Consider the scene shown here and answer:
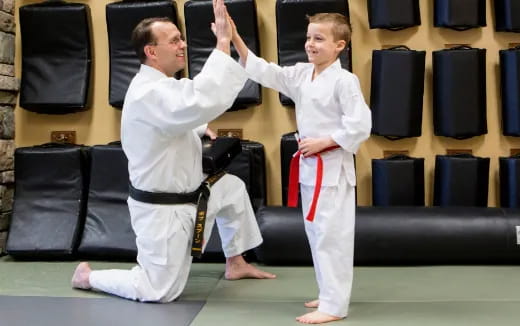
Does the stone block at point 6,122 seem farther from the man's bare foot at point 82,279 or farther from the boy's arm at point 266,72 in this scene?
the boy's arm at point 266,72

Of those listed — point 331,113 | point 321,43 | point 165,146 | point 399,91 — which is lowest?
point 165,146

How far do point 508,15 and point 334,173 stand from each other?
218 cm

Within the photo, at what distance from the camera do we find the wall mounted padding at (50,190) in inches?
145

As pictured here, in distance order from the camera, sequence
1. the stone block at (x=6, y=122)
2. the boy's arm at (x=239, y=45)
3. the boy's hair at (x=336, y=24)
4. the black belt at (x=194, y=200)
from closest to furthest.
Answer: the boy's hair at (x=336, y=24) → the boy's arm at (x=239, y=45) → the black belt at (x=194, y=200) → the stone block at (x=6, y=122)

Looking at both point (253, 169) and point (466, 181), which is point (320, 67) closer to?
point (253, 169)

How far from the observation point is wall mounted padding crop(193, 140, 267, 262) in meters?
3.68

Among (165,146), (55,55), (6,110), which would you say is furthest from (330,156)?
(6,110)

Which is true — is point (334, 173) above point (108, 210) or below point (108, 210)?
above

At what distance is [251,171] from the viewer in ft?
12.2

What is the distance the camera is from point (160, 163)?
8.52 feet

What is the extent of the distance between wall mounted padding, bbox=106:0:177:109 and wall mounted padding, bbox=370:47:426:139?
1443 mm

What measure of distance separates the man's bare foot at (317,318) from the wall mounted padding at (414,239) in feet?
3.22

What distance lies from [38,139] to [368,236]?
2427 millimetres

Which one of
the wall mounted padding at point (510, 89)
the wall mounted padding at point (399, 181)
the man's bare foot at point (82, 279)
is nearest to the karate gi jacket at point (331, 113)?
the man's bare foot at point (82, 279)
